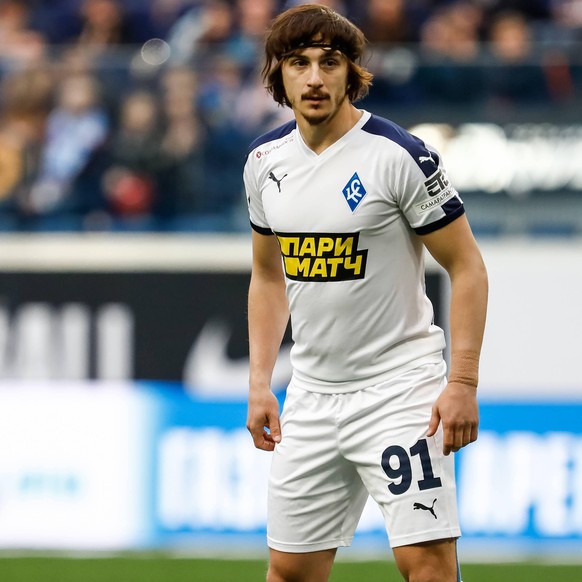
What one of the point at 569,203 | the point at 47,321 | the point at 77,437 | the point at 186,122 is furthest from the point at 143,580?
the point at 569,203

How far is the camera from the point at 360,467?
4121 millimetres

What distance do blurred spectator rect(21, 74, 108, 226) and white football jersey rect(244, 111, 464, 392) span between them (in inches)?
164

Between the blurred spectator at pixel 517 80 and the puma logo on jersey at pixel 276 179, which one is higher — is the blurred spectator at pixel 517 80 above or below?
above

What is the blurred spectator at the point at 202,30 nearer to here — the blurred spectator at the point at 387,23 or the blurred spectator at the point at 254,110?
the blurred spectator at the point at 254,110

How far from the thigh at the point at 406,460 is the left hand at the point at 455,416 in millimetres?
82

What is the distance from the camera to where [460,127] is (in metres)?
7.86

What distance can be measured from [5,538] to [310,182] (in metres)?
4.87

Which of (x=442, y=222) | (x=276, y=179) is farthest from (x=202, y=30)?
(x=442, y=222)

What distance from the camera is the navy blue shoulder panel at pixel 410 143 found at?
4.00 metres

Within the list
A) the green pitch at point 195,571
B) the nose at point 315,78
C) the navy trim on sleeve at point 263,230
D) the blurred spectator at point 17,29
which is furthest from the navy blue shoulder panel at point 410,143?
the blurred spectator at point 17,29

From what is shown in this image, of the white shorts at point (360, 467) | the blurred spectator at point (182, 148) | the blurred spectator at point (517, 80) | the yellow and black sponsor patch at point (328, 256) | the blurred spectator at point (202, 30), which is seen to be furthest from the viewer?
the blurred spectator at point (202, 30)

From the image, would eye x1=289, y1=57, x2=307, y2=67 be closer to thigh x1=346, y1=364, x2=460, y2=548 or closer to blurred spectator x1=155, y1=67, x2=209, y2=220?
thigh x1=346, y1=364, x2=460, y2=548

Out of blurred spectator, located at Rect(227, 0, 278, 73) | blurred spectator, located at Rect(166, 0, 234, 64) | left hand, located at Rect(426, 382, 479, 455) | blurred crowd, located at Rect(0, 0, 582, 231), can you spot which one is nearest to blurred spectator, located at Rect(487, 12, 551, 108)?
blurred crowd, located at Rect(0, 0, 582, 231)

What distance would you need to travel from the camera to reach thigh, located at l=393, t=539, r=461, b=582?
391 centimetres
